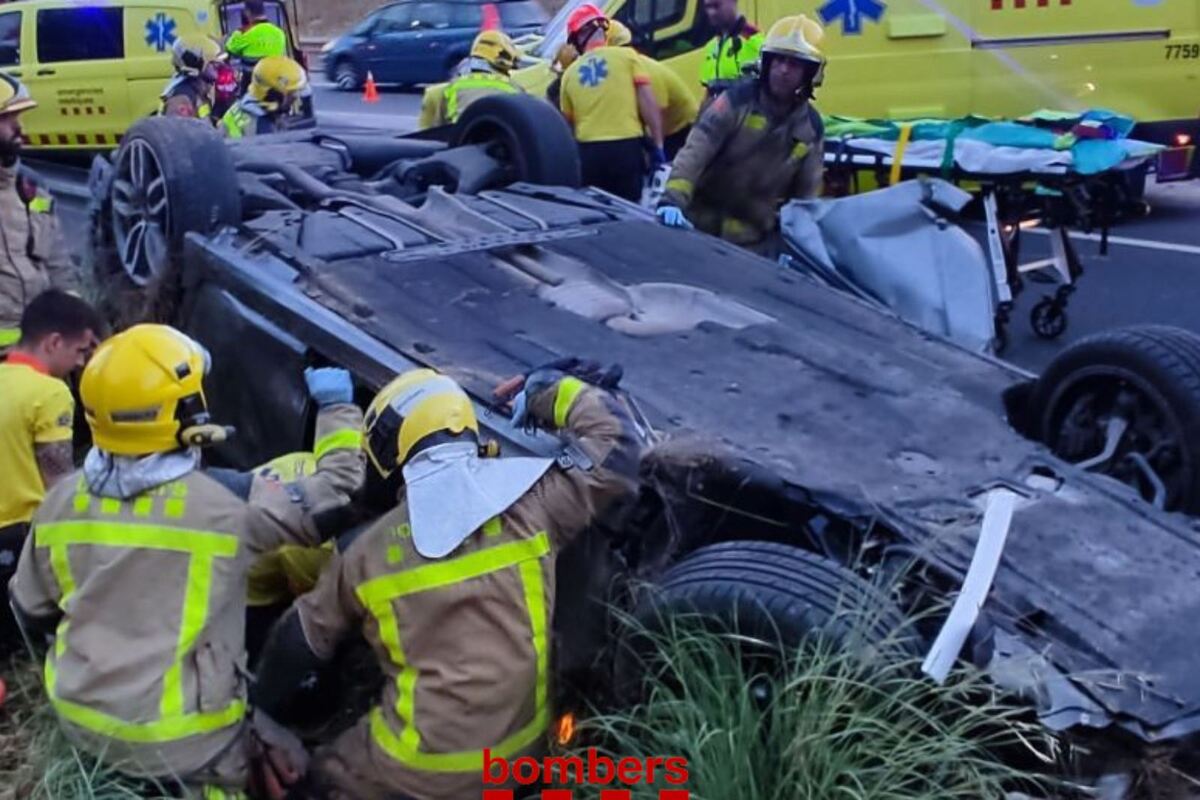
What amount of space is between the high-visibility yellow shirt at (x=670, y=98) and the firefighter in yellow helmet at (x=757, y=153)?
70.6 inches

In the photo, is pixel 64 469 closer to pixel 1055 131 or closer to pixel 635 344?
A: pixel 635 344

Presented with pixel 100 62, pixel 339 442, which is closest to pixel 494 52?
pixel 339 442

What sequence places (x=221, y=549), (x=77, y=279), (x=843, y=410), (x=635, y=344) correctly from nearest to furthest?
(x=221, y=549)
(x=843, y=410)
(x=635, y=344)
(x=77, y=279)

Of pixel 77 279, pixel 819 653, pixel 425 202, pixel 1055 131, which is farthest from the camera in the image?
pixel 1055 131

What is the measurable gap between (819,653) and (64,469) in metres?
2.17

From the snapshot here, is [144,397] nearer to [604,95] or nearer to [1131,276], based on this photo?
[604,95]

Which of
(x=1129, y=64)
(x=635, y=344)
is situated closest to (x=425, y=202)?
(x=635, y=344)

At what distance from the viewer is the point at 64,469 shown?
386cm

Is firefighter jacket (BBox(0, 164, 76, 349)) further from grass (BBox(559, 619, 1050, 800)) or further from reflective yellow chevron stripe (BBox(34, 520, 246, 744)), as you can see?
grass (BBox(559, 619, 1050, 800))

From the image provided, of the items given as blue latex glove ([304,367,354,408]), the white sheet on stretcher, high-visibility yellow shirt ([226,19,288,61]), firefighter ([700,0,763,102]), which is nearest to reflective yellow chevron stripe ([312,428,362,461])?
blue latex glove ([304,367,354,408])

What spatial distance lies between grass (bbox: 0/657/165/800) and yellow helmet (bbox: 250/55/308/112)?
4941 millimetres

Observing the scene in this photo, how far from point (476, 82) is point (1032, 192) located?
2761 mm

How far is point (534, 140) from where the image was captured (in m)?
5.59

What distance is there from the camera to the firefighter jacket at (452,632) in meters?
2.86
